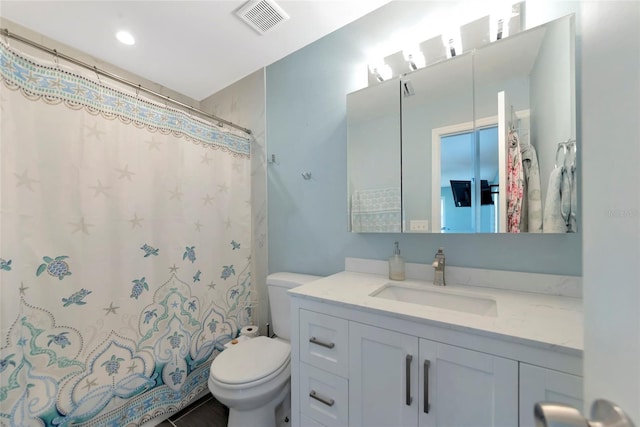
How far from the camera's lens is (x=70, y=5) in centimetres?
119

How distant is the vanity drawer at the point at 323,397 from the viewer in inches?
36.6

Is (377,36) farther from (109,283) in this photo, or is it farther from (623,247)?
(109,283)

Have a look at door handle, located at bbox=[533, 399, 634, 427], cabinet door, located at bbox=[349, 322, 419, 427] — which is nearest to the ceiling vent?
cabinet door, located at bbox=[349, 322, 419, 427]

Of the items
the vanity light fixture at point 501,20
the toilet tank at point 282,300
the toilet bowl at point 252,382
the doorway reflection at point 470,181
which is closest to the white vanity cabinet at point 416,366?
the toilet bowl at point 252,382

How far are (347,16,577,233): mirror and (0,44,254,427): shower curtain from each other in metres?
1.07

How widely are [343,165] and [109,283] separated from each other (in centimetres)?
139

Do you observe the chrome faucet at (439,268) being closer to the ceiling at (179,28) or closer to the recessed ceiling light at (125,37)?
the ceiling at (179,28)

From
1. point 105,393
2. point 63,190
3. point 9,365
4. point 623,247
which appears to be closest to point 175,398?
point 105,393

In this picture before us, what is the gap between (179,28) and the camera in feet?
4.38

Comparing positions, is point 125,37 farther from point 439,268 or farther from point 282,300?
point 439,268

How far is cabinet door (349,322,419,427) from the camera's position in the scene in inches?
31.2

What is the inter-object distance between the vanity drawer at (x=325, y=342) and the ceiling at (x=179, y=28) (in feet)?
4.93

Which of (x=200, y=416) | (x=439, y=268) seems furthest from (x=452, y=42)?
(x=200, y=416)

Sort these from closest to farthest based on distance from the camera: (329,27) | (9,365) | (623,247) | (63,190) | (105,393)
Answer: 1. (623,247)
2. (9,365)
3. (63,190)
4. (105,393)
5. (329,27)
